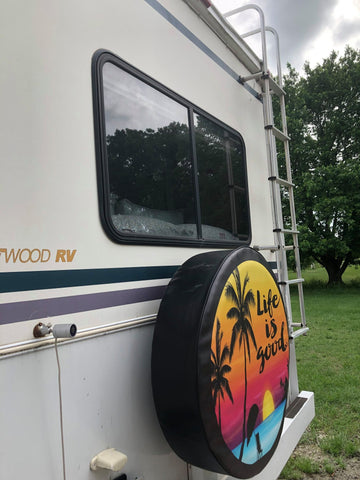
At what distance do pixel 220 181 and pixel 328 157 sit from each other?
46.1ft

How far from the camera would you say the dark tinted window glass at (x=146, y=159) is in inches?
67.6

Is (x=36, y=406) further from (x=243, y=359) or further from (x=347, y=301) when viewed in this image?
(x=347, y=301)

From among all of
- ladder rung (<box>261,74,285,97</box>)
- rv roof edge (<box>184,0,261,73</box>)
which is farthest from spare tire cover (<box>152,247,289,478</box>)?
ladder rung (<box>261,74,285,97</box>)

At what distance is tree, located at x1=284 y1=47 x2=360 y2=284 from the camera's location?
45.8 ft

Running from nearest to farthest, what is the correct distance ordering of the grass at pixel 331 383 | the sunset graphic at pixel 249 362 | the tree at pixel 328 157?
the sunset graphic at pixel 249 362 < the grass at pixel 331 383 < the tree at pixel 328 157

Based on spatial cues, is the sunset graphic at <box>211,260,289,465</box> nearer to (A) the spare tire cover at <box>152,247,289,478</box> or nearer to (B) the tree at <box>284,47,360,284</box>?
(A) the spare tire cover at <box>152,247,289,478</box>

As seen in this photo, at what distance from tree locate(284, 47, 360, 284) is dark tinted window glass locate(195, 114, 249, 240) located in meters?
11.7

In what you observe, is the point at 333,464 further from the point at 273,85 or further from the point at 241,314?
the point at 273,85

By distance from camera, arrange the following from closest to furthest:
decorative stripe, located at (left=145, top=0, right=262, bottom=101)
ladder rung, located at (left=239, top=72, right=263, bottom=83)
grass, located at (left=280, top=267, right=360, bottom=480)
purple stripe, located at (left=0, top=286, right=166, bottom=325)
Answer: purple stripe, located at (left=0, top=286, right=166, bottom=325)
decorative stripe, located at (left=145, top=0, right=262, bottom=101)
ladder rung, located at (left=239, top=72, right=263, bottom=83)
grass, located at (left=280, top=267, right=360, bottom=480)

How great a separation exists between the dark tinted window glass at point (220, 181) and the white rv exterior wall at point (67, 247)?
0.53 m

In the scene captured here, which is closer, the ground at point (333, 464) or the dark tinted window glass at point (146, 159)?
the dark tinted window glass at point (146, 159)

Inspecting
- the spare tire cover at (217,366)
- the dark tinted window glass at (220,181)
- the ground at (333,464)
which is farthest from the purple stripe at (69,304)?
the ground at (333,464)

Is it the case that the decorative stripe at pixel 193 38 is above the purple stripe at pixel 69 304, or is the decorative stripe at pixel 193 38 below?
above

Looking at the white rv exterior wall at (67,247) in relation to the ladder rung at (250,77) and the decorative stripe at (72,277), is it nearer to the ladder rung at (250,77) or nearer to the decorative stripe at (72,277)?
the decorative stripe at (72,277)
